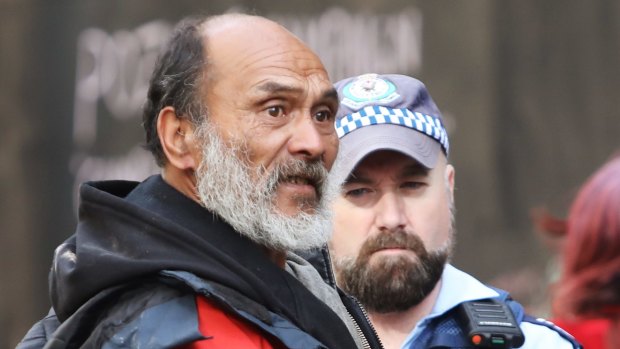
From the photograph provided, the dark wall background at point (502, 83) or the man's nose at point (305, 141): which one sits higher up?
the man's nose at point (305, 141)

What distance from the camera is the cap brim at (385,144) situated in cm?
340

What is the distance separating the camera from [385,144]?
3.41 meters

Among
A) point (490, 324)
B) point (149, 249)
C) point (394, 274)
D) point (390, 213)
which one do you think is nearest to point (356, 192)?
point (390, 213)

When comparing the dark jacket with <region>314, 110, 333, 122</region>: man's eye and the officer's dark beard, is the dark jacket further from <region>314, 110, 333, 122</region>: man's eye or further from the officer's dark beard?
the officer's dark beard

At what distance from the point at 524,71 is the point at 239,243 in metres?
3.20

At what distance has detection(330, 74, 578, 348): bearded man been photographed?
334cm

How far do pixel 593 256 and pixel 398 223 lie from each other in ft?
1.84

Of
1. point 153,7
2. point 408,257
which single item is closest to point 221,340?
point 408,257

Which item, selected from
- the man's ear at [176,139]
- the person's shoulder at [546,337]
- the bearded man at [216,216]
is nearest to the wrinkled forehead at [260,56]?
the bearded man at [216,216]

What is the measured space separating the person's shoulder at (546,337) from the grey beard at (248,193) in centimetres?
75

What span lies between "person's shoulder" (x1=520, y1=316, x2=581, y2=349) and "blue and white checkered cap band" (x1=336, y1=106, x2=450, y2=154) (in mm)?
597

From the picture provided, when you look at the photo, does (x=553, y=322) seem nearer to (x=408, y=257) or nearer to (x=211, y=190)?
(x=408, y=257)

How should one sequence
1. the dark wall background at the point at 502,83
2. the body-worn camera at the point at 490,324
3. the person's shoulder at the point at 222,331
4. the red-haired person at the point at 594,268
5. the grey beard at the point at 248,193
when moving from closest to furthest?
1. the person's shoulder at the point at 222,331
2. the grey beard at the point at 248,193
3. the red-haired person at the point at 594,268
4. the body-worn camera at the point at 490,324
5. the dark wall background at the point at 502,83

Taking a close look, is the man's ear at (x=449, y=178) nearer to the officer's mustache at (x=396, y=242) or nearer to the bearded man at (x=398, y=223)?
the bearded man at (x=398, y=223)
